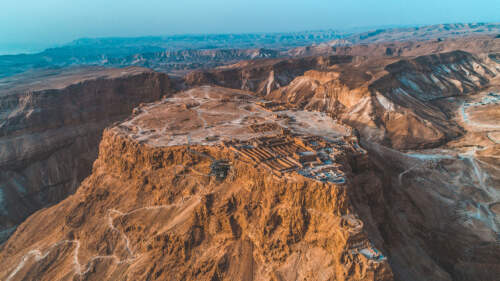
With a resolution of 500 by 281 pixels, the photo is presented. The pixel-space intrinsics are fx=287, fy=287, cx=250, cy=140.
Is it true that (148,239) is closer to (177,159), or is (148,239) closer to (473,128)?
(177,159)

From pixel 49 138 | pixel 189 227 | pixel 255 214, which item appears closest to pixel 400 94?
pixel 255 214

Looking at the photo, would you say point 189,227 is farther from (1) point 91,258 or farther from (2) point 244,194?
(1) point 91,258

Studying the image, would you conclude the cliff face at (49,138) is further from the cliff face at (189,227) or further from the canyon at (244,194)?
the cliff face at (189,227)

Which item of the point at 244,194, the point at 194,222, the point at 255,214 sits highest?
the point at 244,194

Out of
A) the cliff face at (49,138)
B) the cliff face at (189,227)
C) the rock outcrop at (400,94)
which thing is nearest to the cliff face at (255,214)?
the cliff face at (189,227)

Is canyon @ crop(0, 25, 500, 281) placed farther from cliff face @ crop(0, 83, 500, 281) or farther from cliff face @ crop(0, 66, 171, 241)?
cliff face @ crop(0, 66, 171, 241)

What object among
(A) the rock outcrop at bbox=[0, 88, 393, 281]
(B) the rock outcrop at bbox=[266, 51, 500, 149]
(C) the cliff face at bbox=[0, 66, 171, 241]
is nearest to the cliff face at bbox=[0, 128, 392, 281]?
(A) the rock outcrop at bbox=[0, 88, 393, 281]
